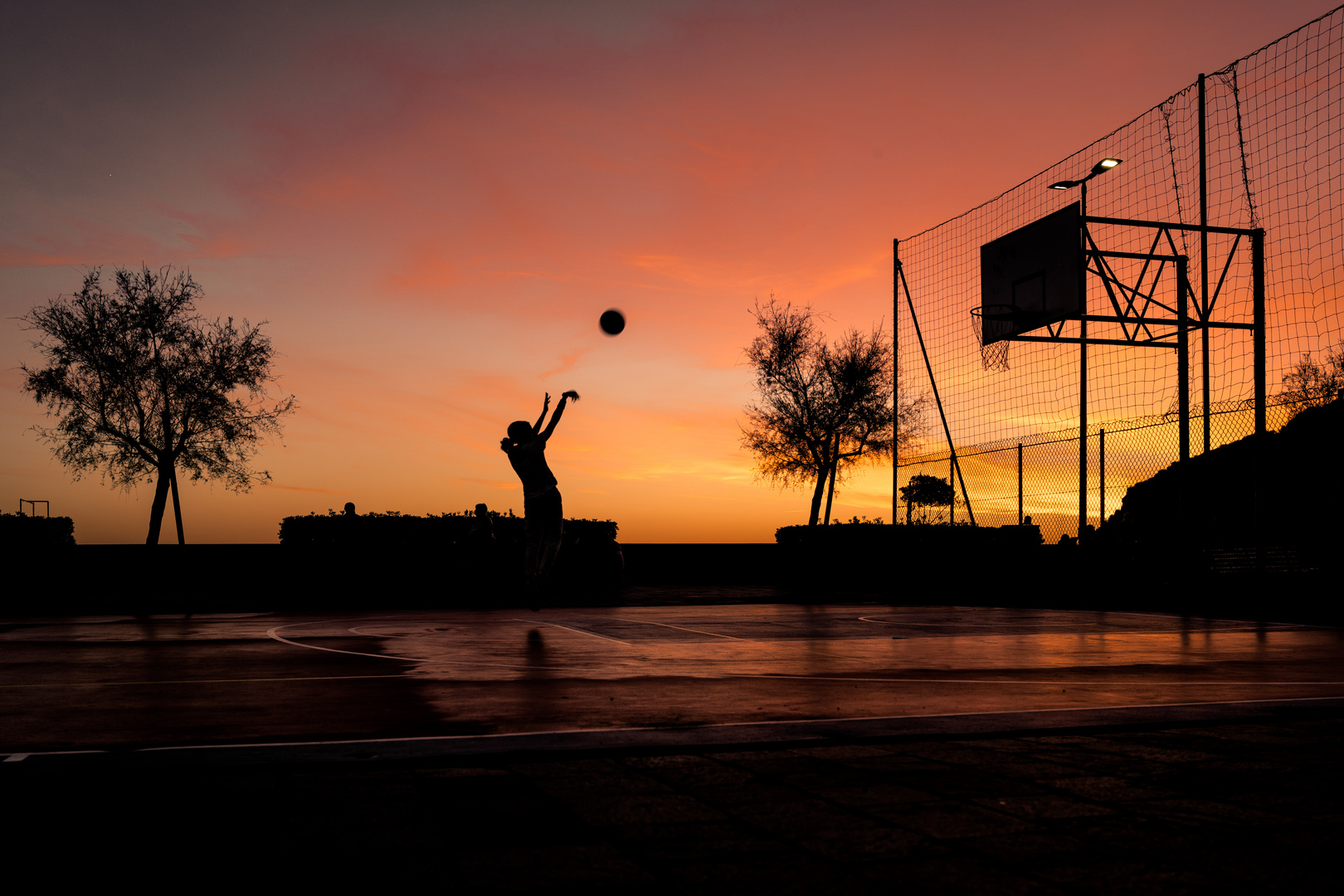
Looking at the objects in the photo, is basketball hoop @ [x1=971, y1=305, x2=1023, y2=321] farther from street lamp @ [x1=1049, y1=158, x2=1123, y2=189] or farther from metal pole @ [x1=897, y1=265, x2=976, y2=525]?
street lamp @ [x1=1049, y1=158, x2=1123, y2=189]

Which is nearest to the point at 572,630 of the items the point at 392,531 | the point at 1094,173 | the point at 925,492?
the point at 392,531

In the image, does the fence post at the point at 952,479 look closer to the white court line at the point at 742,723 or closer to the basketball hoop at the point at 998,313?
the basketball hoop at the point at 998,313

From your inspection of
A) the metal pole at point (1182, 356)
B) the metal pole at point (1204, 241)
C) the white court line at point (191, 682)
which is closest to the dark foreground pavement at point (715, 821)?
the white court line at point (191, 682)

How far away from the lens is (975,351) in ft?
73.1

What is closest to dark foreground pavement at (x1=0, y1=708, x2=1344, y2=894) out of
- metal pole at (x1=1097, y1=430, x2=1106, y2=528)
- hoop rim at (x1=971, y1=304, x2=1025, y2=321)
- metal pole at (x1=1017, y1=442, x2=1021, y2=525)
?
metal pole at (x1=1097, y1=430, x2=1106, y2=528)

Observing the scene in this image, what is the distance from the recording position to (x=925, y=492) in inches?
998

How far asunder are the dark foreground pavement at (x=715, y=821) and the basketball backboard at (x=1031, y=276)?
16.8 metres

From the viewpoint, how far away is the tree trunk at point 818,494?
3560cm

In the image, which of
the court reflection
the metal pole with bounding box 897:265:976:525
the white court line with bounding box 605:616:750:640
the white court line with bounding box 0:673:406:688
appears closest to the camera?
the court reflection

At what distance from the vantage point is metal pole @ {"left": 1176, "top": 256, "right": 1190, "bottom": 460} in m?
17.1

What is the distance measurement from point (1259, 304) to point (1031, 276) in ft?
14.3

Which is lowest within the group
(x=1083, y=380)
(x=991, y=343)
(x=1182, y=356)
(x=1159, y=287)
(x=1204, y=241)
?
(x=1182, y=356)

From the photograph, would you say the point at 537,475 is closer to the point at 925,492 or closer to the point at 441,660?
the point at 441,660

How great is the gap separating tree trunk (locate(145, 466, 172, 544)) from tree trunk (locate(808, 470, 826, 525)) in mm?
20879
